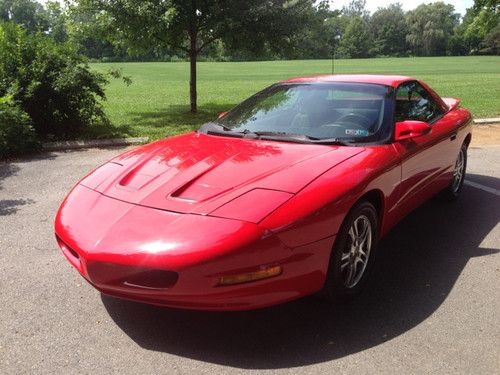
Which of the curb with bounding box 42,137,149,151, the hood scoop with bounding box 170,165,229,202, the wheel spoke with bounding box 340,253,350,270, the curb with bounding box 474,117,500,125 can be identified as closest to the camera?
the hood scoop with bounding box 170,165,229,202

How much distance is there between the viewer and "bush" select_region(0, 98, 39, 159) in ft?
25.2

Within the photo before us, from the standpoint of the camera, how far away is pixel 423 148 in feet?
13.3

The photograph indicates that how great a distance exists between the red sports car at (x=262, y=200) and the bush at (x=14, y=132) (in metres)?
4.76

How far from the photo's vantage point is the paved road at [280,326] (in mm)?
2586

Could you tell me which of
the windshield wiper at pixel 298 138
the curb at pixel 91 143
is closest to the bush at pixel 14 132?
the curb at pixel 91 143

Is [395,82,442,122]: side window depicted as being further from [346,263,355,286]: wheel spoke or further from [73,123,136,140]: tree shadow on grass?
[73,123,136,140]: tree shadow on grass

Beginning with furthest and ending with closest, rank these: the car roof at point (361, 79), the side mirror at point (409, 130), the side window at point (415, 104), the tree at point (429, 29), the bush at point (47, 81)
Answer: the tree at point (429, 29)
the bush at point (47, 81)
the car roof at point (361, 79)
the side window at point (415, 104)
the side mirror at point (409, 130)

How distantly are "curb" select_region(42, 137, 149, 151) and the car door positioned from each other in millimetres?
5638

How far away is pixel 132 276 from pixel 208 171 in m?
0.90

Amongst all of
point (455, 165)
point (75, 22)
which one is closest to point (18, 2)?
point (75, 22)

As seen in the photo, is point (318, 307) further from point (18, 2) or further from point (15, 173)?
point (18, 2)

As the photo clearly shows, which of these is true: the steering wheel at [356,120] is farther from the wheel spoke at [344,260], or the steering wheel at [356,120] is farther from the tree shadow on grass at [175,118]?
the tree shadow on grass at [175,118]

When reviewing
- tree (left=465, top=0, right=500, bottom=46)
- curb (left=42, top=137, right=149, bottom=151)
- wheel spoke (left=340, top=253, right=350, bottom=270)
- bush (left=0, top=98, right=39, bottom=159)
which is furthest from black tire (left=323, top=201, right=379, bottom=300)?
tree (left=465, top=0, right=500, bottom=46)

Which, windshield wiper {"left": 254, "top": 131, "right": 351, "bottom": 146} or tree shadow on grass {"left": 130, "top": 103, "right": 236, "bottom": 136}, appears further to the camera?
tree shadow on grass {"left": 130, "top": 103, "right": 236, "bottom": 136}
